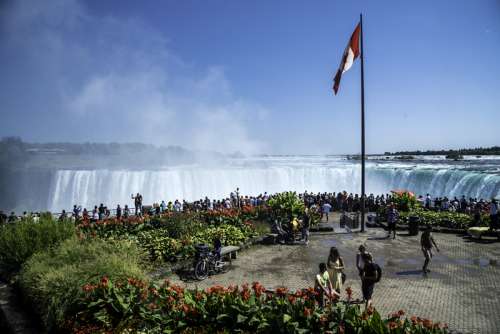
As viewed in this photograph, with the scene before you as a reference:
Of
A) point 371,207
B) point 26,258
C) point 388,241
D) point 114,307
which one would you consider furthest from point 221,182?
point 114,307

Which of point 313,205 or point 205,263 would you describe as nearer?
point 205,263

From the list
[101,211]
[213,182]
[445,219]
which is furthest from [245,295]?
[213,182]

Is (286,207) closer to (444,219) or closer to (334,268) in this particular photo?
(444,219)

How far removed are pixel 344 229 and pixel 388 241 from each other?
3.11 metres

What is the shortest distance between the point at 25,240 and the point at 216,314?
6.54 meters

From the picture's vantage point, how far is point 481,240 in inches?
572

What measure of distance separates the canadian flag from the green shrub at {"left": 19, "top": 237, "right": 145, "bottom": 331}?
11661mm

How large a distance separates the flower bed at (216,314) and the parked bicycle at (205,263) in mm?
3571

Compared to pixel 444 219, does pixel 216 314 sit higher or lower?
higher

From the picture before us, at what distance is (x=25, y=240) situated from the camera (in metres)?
9.12

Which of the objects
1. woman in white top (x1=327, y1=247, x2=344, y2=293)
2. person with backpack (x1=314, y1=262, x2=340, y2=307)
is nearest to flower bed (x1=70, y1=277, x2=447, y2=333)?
person with backpack (x1=314, y1=262, x2=340, y2=307)

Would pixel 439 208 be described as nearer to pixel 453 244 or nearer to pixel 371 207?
pixel 371 207

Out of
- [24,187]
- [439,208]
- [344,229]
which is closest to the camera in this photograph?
[344,229]

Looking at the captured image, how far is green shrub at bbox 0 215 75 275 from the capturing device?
29.5 ft
